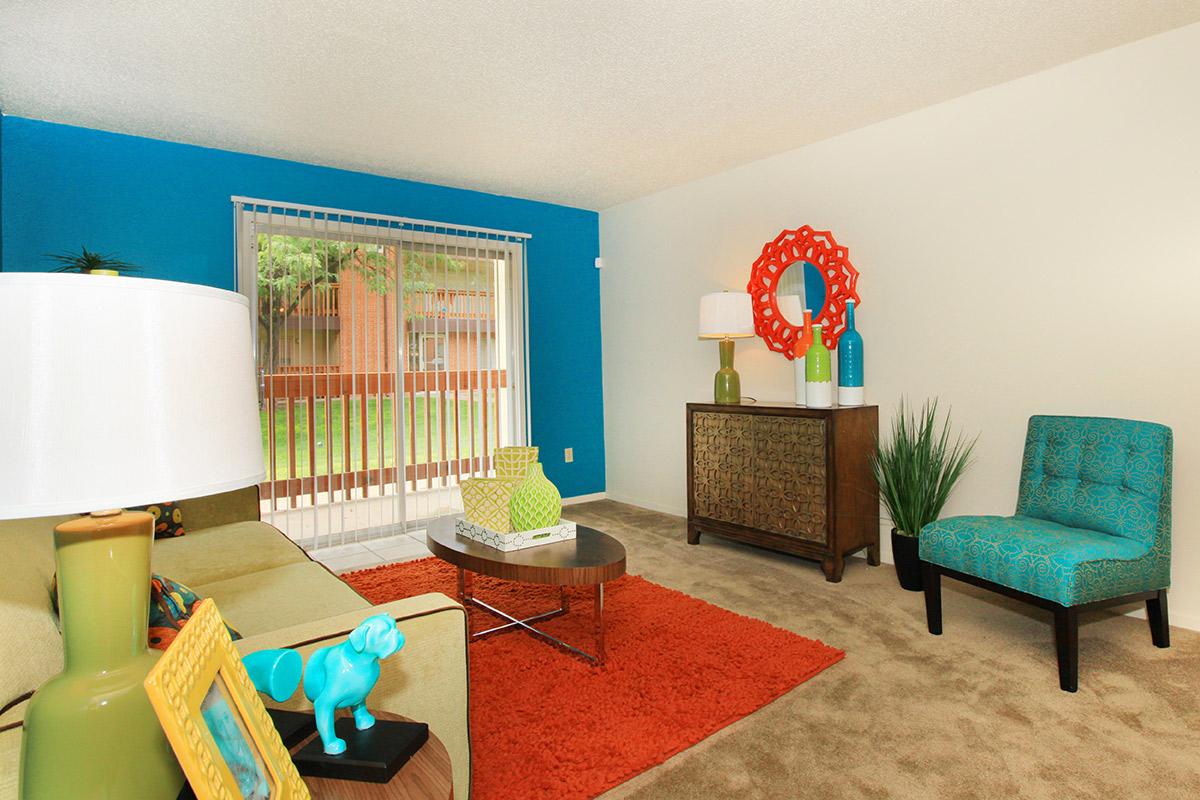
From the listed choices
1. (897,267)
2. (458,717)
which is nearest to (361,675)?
(458,717)

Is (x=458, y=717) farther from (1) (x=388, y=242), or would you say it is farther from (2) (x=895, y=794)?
(1) (x=388, y=242)

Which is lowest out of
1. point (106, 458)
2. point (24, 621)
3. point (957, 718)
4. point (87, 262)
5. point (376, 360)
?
point (957, 718)

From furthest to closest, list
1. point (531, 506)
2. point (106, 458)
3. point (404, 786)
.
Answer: point (531, 506), point (404, 786), point (106, 458)

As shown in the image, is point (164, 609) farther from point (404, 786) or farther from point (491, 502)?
point (491, 502)

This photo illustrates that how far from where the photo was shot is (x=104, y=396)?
27.4 inches

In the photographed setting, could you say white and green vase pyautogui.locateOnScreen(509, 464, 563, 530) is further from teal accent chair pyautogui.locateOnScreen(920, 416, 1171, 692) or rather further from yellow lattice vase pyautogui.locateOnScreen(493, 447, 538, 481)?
teal accent chair pyautogui.locateOnScreen(920, 416, 1171, 692)

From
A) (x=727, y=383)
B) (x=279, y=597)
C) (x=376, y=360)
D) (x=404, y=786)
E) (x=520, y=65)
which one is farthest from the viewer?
(x=376, y=360)

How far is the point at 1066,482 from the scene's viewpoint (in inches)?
102

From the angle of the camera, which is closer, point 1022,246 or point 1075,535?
point 1075,535

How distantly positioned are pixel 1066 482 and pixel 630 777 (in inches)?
82.9

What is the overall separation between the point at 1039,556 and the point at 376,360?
3.69 m

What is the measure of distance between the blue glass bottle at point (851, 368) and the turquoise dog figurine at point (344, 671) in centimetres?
301

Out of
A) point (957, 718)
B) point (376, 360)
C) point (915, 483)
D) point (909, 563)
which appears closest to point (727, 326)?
point (915, 483)

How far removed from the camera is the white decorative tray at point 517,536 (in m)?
2.39
